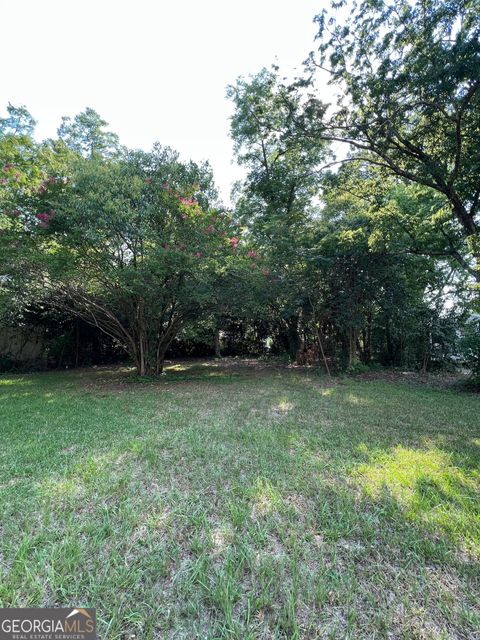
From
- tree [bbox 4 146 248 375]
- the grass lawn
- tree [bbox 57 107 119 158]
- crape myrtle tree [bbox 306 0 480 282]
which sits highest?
tree [bbox 57 107 119 158]

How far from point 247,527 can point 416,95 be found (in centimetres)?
625

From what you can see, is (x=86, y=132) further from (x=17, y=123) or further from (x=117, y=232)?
(x=117, y=232)

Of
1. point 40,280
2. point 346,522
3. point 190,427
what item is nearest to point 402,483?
point 346,522

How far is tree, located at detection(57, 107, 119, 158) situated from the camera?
12039mm

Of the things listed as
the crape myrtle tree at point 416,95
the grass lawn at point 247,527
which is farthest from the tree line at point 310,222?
the grass lawn at point 247,527

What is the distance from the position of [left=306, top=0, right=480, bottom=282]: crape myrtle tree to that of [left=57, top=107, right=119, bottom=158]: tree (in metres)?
10.2

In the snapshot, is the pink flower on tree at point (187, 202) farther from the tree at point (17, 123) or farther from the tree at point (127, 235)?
the tree at point (17, 123)

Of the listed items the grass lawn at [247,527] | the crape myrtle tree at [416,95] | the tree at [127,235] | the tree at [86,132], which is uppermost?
the tree at [86,132]

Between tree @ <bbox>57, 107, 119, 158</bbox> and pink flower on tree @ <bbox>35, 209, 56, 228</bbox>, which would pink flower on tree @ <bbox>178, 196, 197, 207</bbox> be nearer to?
pink flower on tree @ <bbox>35, 209, 56, 228</bbox>

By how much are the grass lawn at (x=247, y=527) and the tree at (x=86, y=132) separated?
41.0ft

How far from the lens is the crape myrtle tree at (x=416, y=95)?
4027 millimetres

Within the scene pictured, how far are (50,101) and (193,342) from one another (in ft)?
31.0

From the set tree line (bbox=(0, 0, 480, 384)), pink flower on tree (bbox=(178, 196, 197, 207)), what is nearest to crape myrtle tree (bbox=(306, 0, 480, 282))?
tree line (bbox=(0, 0, 480, 384))

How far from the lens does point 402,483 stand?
7.32 ft
